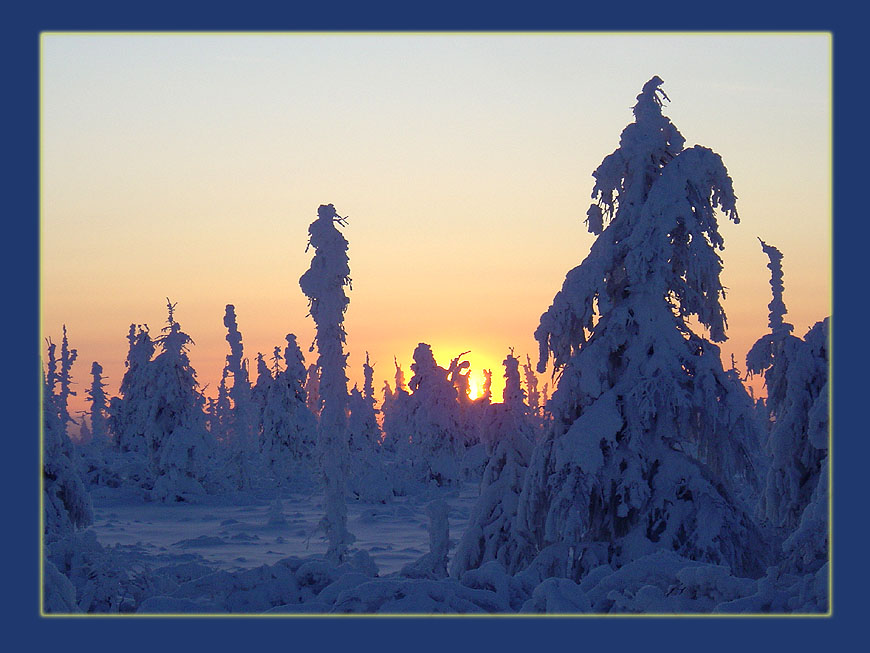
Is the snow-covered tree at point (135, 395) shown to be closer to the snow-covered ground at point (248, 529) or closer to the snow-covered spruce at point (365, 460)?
the snow-covered ground at point (248, 529)

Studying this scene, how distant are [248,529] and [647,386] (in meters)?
21.0

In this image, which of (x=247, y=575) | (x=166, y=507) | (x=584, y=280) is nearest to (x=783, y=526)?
(x=584, y=280)

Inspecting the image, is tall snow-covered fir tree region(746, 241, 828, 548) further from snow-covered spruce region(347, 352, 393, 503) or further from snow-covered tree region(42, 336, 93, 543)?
snow-covered spruce region(347, 352, 393, 503)

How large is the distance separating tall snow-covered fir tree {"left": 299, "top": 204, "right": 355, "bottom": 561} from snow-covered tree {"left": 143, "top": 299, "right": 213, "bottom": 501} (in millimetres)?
23581

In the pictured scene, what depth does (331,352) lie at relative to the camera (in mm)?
22828

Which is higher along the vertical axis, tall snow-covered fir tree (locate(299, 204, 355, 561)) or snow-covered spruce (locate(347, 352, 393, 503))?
tall snow-covered fir tree (locate(299, 204, 355, 561))

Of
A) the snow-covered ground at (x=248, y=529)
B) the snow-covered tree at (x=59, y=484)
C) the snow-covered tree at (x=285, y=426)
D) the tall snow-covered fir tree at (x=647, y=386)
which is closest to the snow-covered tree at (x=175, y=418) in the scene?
the snow-covered ground at (x=248, y=529)

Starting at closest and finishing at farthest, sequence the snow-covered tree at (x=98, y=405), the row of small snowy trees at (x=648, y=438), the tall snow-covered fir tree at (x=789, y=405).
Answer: the row of small snowy trees at (x=648, y=438), the tall snow-covered fir tree at (x=789, y=405), the snow-covered tree at (x=98, y=405)

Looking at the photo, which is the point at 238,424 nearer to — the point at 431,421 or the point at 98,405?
the point at 431,421

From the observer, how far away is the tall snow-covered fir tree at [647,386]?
1294 centimetres

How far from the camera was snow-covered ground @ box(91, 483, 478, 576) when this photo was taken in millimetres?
23781

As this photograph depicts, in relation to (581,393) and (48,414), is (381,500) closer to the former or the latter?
(48,414)

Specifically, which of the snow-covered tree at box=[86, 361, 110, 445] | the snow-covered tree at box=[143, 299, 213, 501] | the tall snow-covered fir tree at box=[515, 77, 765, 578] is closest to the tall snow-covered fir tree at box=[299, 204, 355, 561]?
the tall snow-covered fir tree at box=[515, 77, 765, 578]

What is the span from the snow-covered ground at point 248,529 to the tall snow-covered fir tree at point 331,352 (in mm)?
876
